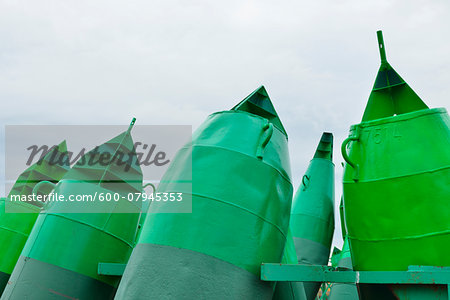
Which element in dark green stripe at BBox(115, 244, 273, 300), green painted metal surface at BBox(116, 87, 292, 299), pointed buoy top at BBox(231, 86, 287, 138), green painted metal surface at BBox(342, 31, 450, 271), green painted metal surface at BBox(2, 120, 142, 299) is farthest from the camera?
green painted metal surface at BBox(2, 120, 142, 299)

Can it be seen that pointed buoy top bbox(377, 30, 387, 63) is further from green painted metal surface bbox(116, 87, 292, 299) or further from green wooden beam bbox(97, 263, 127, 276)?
green wooden beam bbox(97, 263, 127, 276)

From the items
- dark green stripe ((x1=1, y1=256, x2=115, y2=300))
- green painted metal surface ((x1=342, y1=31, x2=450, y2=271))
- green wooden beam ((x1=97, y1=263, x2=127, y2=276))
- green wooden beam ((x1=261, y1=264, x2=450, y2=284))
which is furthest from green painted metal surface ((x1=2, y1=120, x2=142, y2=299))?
green painted metal surface ((x1=342, y1=31, x2=450, y2=271))

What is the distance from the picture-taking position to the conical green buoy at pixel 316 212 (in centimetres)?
1085

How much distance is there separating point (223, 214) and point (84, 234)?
3325 millimetres

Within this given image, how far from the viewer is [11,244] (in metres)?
10.7

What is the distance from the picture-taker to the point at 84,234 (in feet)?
23.6

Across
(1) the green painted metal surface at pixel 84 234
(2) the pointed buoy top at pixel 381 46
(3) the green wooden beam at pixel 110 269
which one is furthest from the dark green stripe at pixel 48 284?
(2) the pointed buoy top at pixel 381 46

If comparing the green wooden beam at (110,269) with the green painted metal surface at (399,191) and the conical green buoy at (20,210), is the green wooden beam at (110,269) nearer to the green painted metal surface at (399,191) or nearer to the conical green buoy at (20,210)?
the green painted metal surface at (399,191)

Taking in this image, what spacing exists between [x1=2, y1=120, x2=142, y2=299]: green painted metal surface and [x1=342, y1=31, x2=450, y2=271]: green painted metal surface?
4.07 m

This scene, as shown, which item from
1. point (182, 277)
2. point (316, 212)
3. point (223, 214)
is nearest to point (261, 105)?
point (223, 214)

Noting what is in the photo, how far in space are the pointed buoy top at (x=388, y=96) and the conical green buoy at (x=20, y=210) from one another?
905 centimetres

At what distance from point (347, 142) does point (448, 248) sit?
67.9 inches

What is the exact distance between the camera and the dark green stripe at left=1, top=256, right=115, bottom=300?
680cm

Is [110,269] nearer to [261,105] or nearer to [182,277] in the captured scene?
[182,277]
